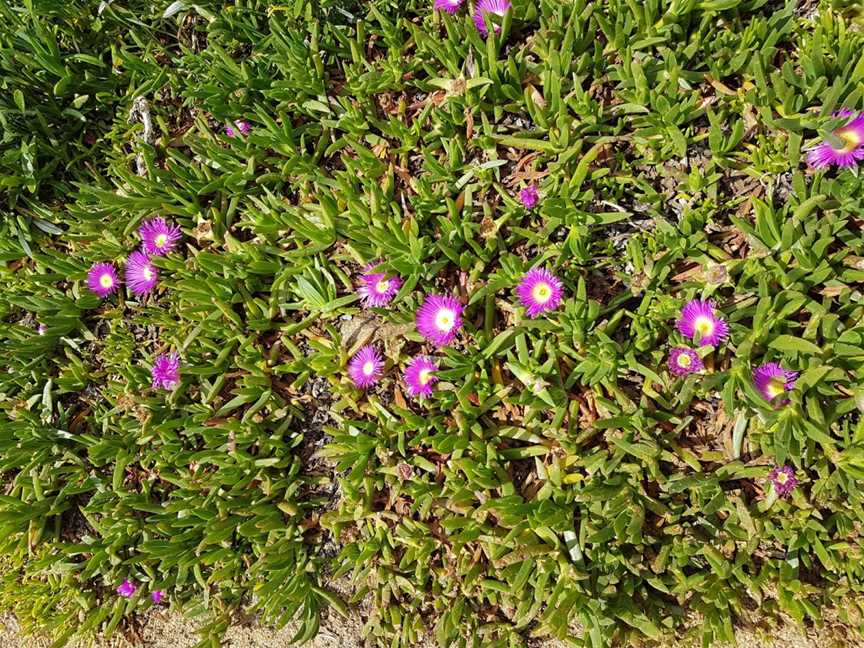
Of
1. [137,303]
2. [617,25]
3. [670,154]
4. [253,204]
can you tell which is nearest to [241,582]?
[137,303]

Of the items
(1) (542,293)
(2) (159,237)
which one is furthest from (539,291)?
(2) (159,237)

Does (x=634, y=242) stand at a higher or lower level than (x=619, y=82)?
lower

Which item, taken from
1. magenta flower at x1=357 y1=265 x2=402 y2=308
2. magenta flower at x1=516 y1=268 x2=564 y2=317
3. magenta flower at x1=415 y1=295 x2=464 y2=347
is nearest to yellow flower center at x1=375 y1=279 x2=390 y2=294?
magenta flower at x1=357 y1=265 x2=402 y2=308

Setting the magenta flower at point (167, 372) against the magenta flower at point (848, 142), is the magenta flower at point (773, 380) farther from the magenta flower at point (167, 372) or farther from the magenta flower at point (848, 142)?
the magenta flower at point (167, 372)

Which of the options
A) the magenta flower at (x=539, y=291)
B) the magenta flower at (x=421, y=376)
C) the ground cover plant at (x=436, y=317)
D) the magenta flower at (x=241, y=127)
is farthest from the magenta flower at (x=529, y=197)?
the magenta flower at (x=241, y=127)

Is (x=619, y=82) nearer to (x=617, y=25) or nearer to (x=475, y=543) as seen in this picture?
(x=617, y=25)

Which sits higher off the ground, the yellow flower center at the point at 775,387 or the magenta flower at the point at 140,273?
the yellow flower center at the point at 775,387

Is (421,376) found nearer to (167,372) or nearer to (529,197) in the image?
(529,197)
